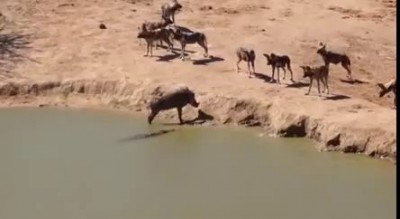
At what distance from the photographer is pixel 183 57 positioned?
63.3 ft

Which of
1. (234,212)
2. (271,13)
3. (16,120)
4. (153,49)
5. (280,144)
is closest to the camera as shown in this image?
(234,212)

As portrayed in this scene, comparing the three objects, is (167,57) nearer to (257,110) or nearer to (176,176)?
(257,110)

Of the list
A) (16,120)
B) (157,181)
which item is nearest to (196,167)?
(157,181)

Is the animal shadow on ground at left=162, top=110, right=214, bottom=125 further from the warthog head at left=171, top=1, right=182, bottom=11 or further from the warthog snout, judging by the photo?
the warthog head at left=171, top=1, right=182, bottom=11

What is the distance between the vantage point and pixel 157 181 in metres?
13.6

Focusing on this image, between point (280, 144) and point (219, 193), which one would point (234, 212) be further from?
point (280, 144)

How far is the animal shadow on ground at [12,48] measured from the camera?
64.0ft

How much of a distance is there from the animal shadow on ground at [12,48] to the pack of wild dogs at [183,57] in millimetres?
2225

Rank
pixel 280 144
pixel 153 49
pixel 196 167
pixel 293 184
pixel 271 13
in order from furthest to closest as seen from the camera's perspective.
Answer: pixel 271 13
pixel 153 49
pixel 280 144
pixel 196 167
pixel 293 184

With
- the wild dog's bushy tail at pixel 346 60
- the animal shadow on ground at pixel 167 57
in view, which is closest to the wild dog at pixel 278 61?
the wild dog's bushy tail at pixel 346 60

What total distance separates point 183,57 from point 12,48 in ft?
11.0

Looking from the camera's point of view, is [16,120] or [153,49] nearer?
[16,120]

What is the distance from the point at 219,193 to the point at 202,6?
9919mm

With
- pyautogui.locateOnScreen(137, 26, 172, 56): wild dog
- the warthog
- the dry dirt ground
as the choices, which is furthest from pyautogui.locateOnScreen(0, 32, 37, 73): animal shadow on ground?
the warthog
